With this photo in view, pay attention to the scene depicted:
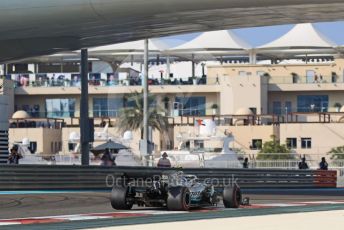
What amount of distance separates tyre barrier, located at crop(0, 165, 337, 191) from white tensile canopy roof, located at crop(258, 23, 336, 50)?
69816mm

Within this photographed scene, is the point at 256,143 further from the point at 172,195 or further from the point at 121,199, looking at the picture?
the point at 172,195

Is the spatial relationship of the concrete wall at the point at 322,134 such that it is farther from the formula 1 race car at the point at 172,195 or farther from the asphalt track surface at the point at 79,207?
the formula 1 race car at the point at 172,195

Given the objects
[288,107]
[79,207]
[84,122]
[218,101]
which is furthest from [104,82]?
[79,207]

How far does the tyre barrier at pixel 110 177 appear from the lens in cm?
2614

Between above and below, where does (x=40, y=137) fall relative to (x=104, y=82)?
below

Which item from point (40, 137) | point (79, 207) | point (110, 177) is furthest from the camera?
point (40, 137)

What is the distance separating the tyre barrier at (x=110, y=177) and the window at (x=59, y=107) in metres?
63.4

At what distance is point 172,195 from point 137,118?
213ft

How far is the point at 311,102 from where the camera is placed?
91125 millimetres

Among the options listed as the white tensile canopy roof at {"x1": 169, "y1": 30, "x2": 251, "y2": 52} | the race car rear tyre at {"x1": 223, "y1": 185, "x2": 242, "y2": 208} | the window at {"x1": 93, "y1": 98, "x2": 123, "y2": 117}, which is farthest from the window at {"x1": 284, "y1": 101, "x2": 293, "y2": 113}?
the race car rear tyre at {"x1": 223, "y1": 185, "x2": 242, "y2": 208}

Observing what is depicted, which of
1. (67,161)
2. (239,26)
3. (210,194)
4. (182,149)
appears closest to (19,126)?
(182,149)

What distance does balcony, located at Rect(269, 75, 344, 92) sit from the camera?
9000 centimetres

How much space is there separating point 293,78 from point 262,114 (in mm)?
8484

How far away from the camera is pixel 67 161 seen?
50.6m
